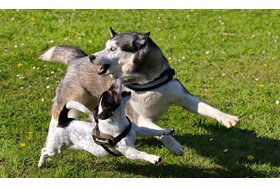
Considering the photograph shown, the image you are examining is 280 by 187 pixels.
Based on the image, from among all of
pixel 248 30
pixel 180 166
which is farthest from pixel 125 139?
pixel 248 30

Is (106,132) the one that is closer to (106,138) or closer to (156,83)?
(106,138)

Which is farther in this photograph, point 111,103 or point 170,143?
point 170,143

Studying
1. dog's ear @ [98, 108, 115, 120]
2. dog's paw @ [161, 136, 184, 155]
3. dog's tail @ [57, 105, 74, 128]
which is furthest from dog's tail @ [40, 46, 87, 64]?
dog's ear @ [98, 108, 115, 120]

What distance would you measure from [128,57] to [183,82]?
9.55ft

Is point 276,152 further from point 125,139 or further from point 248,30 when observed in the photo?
point 248,30

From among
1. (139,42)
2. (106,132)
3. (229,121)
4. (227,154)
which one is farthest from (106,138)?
(227,154)

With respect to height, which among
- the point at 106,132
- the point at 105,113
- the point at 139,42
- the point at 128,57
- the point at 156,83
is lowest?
the point at 106,132

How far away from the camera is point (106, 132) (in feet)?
17.3

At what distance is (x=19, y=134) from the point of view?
22.2 feet

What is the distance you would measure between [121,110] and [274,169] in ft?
5.98

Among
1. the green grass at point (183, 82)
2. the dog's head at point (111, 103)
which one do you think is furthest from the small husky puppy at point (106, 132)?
the green grass at point (183, 82)

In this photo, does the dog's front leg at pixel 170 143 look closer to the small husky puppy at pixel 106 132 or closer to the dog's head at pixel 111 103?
the small husky puppy at pixel 106 132

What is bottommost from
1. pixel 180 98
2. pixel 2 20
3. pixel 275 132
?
pixel 2 20

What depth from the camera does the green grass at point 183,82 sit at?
6004mm
